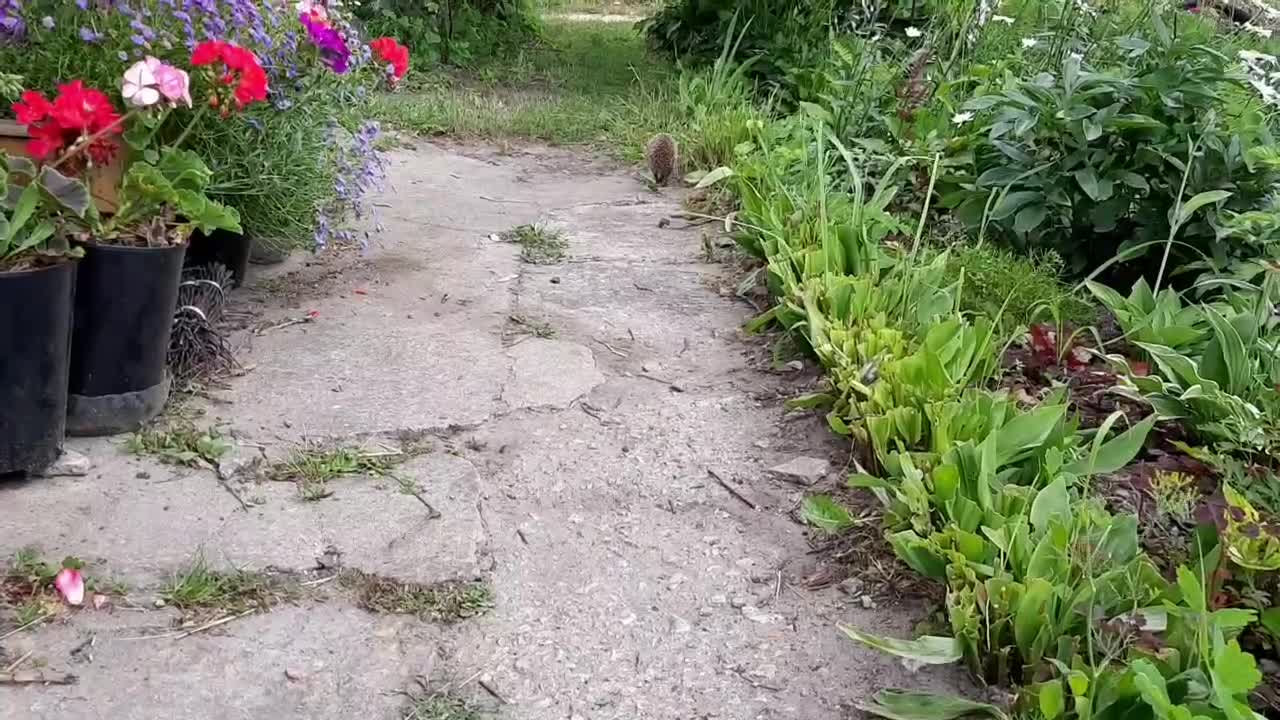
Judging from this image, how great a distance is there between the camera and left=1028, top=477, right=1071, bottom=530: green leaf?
66.2 inches

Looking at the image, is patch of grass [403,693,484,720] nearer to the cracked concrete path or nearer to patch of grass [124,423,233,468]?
the cracked concrete path

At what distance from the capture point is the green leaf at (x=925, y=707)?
4.82 ft

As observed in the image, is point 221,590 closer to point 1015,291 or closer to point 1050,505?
point 1050,505

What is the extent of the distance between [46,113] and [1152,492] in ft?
6.79

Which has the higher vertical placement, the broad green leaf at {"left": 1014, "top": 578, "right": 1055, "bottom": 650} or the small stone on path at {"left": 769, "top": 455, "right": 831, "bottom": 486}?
the broad green leaf at {"left": 1014, "top": 578, "right": 1055, "bottom": 650}

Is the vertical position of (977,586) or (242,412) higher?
(977,586)

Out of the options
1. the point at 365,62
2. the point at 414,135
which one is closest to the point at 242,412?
the point at 365,62

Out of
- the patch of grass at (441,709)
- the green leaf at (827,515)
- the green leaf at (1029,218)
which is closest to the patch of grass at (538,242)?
the green leaf at (1029,218)

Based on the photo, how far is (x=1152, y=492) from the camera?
1930mm

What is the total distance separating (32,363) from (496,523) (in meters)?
0.85

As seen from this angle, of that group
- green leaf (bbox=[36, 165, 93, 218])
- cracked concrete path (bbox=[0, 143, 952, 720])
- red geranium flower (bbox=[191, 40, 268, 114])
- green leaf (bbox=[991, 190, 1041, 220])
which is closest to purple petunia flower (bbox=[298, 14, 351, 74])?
red geranium flower (bbox=[191, 40, 268, 114])

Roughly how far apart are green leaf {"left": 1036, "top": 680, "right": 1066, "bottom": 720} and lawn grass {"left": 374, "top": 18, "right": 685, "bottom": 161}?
3.72 metres

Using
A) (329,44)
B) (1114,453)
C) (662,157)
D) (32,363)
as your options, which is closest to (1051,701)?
(1114,453)

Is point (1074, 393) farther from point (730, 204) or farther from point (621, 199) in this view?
point (621, 199)
